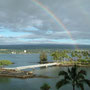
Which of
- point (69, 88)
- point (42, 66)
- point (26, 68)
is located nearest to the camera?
point (69, 88)

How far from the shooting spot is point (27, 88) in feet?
88.3

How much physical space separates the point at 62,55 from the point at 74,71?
61.6m

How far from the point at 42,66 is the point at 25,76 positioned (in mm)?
20680

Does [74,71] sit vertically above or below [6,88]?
above

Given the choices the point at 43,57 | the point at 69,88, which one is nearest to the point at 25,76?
the point at 69,88

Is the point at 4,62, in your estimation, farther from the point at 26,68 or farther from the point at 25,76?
the point at 25,76

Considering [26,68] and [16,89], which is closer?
[16,89]

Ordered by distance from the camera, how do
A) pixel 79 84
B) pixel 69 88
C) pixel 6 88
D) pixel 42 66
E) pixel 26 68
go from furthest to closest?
1. pixel 42 66
2. pixel 26 68
3. pixel 6 88
4. pixel 69 88
5. pixel 79 84

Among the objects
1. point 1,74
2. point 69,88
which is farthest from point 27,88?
point 1,74

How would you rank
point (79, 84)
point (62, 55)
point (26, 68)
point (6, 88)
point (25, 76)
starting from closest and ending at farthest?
1. point (79, 84)
2. point (6, 88)
3. point (25, 76)
4. point (26, 68)
5. point (62, 55)

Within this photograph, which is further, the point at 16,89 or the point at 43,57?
the point at 43,57

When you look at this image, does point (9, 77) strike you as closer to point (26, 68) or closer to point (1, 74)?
point (1, 74)

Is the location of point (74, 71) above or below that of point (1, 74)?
above

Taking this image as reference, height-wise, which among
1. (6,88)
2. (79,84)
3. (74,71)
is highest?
(74,71)
